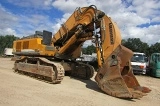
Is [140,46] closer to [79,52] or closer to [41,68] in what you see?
[79,52]

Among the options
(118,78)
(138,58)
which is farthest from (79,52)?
(138,58)

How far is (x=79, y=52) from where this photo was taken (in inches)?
511

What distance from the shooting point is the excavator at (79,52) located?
8523 millimetres

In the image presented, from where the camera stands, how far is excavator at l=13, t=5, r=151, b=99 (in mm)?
8523

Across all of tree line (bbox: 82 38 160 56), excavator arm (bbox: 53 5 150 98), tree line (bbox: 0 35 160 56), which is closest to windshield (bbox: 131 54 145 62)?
excavator arm (bbox: 53 5 150 98)

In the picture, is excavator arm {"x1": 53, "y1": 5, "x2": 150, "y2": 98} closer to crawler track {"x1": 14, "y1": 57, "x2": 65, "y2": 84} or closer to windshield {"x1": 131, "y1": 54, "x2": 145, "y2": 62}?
crawler track {"x1": 14, "y1": 57, "x2": 65, "y2": 84}

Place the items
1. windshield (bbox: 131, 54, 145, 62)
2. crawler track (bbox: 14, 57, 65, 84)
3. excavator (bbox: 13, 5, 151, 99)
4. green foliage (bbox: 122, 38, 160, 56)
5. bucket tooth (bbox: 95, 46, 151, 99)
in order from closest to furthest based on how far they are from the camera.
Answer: bucket tooth (bbox: 95, 46, 151, 99)
excavator (bbox: 13, 5, 151, 99)
crawler track (bbox: 14, 57, 65, 84)
windshield (bbox: 131, 54, 145, 62)
green foliage (bbox: 122, 38, 160, 56)

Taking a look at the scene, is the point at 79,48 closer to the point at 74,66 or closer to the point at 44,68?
the point at 74,66

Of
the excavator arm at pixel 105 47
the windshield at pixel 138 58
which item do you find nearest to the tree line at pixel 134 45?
the windshield at pixel 138 58

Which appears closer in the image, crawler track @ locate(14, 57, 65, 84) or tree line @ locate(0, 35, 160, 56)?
crawler track @ locate(14, 57, 65, 84)

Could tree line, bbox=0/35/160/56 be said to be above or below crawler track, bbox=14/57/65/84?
above

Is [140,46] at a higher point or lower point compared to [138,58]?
higher

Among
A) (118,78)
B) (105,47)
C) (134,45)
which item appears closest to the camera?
(118,78)

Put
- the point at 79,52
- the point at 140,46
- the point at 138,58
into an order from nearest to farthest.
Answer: the point at 79,52 < the point at 138,58 < the point at 140,46
